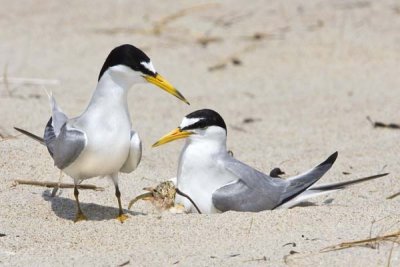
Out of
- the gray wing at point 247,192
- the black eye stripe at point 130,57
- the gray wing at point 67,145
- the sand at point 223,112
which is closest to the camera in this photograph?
the sand at point 223,112

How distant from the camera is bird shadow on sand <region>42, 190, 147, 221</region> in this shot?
4754 mm

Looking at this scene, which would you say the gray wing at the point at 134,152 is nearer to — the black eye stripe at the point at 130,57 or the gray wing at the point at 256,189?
the black eye stripe at the point at 130,57

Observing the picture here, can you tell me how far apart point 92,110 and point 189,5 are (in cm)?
570

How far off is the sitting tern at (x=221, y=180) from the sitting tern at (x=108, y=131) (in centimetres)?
32

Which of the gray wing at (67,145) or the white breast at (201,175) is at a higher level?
the gray wing at (67,145)

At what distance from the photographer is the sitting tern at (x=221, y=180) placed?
4.77 metres

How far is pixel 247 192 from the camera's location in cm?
477

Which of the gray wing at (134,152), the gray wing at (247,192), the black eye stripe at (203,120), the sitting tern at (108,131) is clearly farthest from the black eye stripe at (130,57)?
the gray wing at (247,192)

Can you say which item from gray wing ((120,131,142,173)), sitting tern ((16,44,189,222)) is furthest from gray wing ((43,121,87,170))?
gray wing ((120,131,142,173))

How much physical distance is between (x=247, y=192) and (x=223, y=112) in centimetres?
276

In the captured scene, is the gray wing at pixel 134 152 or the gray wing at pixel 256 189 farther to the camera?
the gray wing at pixel 256 189

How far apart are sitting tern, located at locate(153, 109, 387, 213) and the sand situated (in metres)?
0.23

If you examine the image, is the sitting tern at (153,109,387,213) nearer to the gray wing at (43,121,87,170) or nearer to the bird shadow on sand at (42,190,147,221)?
the bird shadow on sand at (42,190,147,221)

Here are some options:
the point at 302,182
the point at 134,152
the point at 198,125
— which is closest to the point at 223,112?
the point at 198,125
